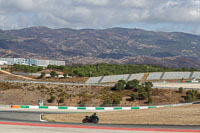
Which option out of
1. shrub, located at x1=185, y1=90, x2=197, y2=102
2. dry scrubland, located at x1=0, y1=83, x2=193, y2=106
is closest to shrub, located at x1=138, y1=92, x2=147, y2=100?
dry scrubland, located at x1=0, y1=83, x2=193, y2=106

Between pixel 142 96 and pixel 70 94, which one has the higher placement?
pixel 142 96

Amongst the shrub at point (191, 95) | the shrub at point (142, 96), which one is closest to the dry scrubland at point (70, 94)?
the shrub at point (142, 96)

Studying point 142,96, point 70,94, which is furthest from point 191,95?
point 70,94

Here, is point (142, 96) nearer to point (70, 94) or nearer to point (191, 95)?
point (191, 95)

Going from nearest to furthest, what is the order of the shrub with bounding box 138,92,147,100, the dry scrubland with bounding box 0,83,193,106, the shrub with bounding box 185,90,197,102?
the shrub with bounding box 185,90,197,102, the shrub with bounding box 138,92,147,100, the dry scrubland with bounding box 0,83,193,106

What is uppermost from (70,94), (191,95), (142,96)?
(191,95)

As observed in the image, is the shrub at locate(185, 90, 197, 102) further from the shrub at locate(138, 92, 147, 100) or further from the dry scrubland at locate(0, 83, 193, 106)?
the shrub at locate(138, 92, 147, 100)

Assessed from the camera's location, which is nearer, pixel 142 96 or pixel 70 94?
pixel 142 96

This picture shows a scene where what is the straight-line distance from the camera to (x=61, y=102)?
3792 inches

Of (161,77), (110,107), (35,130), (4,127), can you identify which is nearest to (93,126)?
(35,130)

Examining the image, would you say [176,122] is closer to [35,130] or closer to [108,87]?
[35,130]

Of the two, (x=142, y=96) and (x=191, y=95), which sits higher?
(x=191, y=95)

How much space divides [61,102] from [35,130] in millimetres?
63448

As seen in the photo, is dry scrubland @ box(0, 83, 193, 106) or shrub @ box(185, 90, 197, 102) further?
dry scrubland @ box(0, 83, 193, 106)
